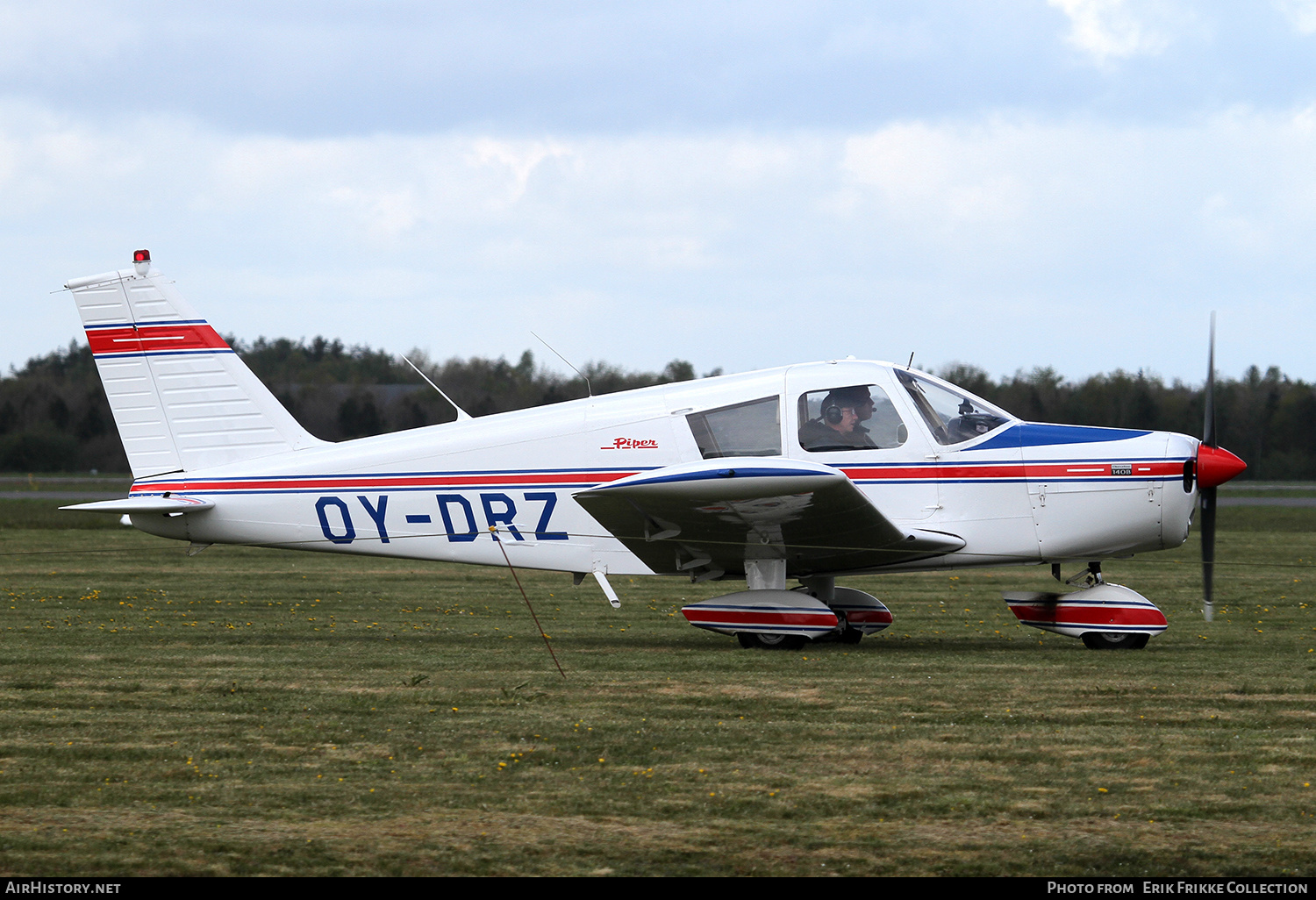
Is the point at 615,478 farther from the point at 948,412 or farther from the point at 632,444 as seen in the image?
the point at 948,412

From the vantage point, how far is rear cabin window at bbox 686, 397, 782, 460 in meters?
10.4

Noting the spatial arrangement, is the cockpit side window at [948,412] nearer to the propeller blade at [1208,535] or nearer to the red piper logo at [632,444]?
the propeller blade at [1208,535]

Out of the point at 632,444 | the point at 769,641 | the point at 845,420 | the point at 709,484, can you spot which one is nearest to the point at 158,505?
the point at 632,444

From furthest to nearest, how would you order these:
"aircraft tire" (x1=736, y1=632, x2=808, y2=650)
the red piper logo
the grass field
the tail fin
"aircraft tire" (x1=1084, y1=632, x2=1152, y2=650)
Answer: the tail fin < the red piper logo < "aircraft tire" (x1=736, y1=632, x2=808, y2=650) < "aircraft tire" (x1=1084, y1=632, x2=1152, y2=650) < the grass field

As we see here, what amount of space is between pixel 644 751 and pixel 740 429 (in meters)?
4.38

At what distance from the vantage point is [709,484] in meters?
9.45

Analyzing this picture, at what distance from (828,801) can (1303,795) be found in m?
1.94

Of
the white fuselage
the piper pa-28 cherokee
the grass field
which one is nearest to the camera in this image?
the grass field

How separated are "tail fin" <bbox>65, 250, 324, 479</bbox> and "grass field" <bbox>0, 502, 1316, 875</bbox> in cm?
160

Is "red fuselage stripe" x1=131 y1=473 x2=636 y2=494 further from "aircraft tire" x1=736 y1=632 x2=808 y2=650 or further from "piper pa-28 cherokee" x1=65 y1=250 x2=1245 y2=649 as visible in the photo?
"aircraft tire" x1=736 y1=632 x2=808 y2=650

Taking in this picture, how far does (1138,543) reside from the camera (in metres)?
10.3

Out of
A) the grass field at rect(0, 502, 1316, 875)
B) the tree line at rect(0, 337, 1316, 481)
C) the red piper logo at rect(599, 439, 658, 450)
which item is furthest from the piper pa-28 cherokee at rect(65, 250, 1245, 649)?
the tree line at rect(0, 337, 1316, 481)

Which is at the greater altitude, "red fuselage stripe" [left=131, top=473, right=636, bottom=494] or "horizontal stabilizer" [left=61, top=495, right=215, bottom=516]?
"red fuselage stripe" [left=131, top=473, right=636, bottom=494]

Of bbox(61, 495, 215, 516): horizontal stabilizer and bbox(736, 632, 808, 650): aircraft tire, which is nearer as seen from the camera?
bbox(736, 632, 808, 650): aircraft tire
